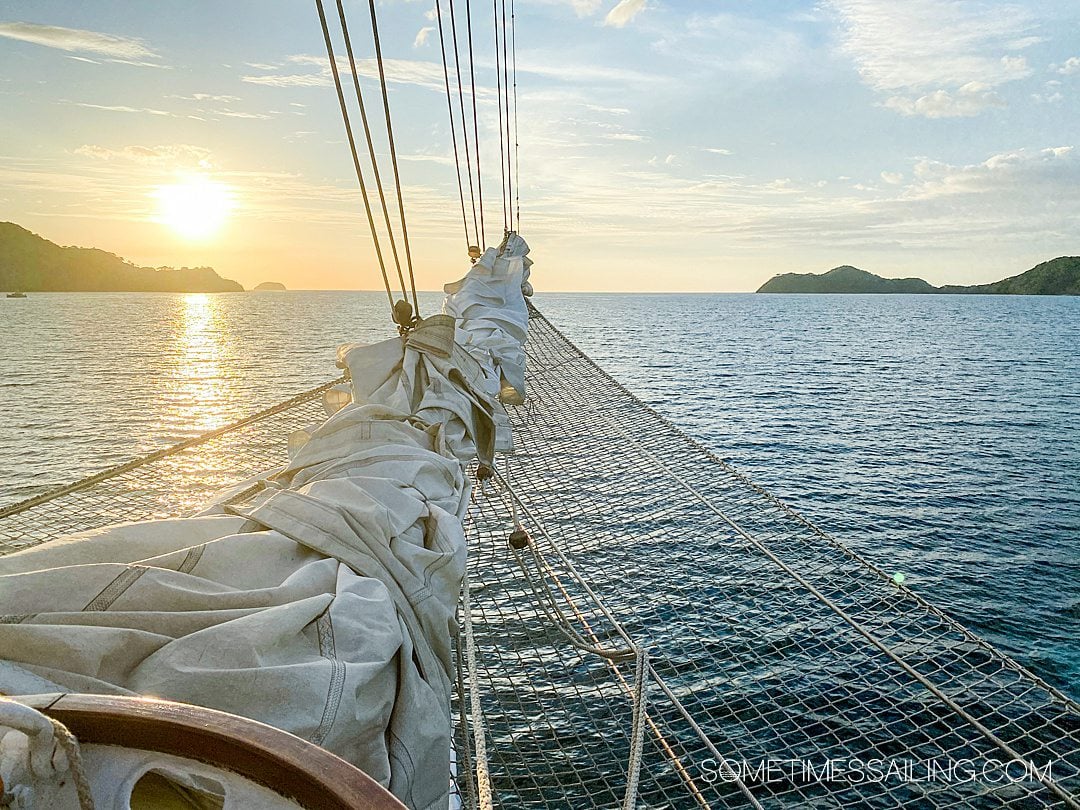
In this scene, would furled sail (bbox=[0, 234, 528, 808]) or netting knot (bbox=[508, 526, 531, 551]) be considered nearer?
furled sail (bbox=[0, 234, 528, 808])

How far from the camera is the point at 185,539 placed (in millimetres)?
Answer: 1988

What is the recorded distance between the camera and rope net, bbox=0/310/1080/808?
4.82 metres

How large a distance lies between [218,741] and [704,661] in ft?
22.6

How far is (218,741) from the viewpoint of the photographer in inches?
31.6

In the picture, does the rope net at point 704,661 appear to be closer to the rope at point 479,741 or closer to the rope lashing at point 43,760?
the rope at point 479,741

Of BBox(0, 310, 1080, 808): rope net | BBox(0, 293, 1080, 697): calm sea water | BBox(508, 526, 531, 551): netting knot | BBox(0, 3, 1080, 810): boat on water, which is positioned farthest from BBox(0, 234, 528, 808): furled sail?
BBox(0, 293, 1080, 697): calm sea water

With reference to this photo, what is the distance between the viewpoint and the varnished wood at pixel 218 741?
772mm

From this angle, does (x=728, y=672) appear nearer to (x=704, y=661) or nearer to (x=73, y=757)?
(x=704, y=661)

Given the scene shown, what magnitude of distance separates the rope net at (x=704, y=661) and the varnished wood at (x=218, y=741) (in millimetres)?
1518

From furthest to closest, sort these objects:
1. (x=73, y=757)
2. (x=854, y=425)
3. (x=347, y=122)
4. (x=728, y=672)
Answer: (x=854, y=425) → (x=728, y=672) → (x=347, y=122) → (x=73, y=757)

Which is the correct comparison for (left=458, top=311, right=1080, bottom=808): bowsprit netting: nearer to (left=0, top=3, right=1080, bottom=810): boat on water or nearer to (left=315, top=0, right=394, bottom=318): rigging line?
(left=0, top=3, right=1080, bottom=810): boat on water

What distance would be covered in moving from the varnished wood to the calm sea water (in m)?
8.75

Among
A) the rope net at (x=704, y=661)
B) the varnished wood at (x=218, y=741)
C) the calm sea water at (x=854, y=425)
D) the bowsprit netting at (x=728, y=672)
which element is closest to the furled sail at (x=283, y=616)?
the rope net at (x=704, y=661)

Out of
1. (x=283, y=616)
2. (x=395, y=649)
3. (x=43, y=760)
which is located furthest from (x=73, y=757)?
(x=395, y=649)
